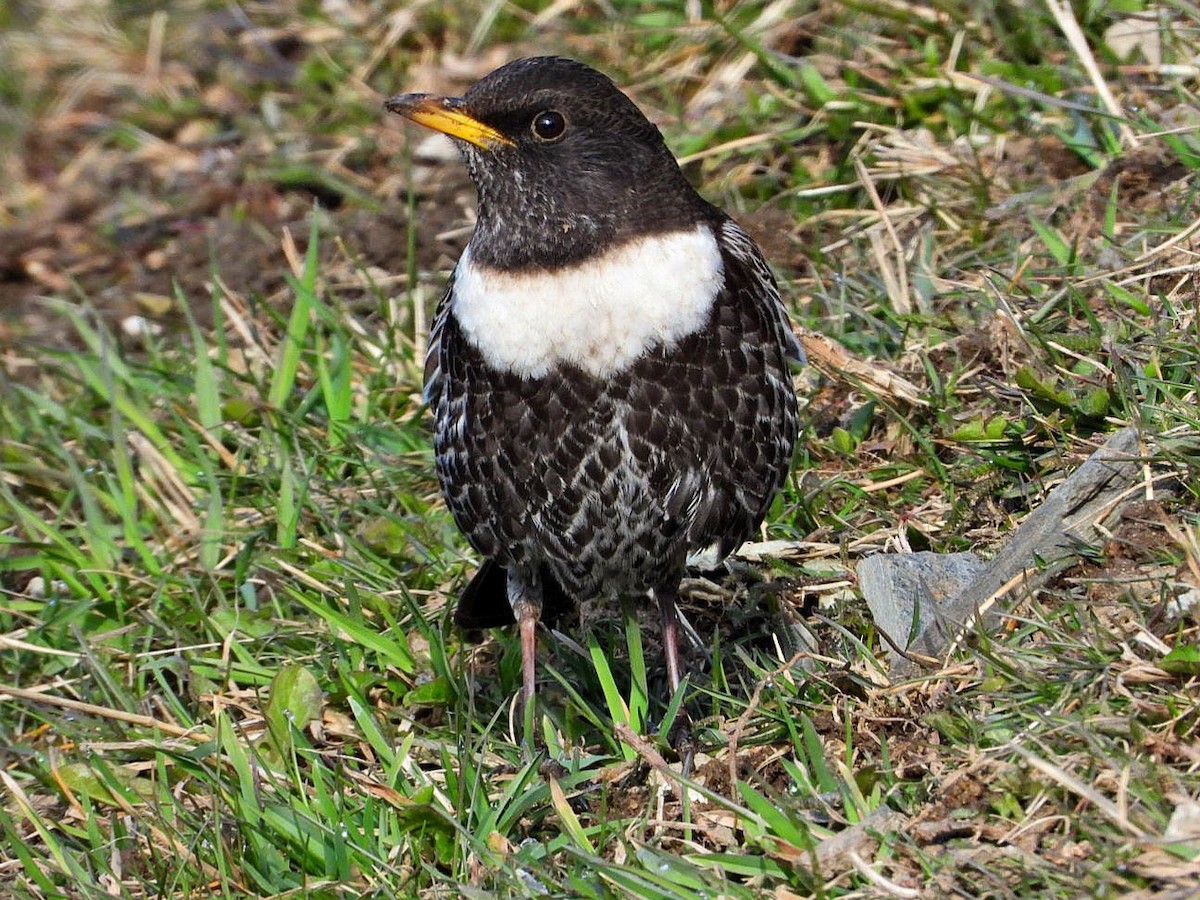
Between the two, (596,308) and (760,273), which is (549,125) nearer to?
(596,308)

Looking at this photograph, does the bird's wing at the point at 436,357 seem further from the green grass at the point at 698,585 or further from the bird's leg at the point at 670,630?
the bird's leg at the point at 670,630

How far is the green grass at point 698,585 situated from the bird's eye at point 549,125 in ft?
4.29

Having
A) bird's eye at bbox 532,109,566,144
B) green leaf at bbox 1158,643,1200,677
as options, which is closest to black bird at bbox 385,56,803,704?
bird's eye at bbox 532,109,566,144

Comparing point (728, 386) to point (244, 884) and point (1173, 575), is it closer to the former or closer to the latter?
point (1173, 575)

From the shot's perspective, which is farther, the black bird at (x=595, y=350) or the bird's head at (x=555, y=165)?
the bird's head at (x=555, y=165)

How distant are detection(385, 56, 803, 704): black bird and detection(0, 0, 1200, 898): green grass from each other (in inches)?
16.6

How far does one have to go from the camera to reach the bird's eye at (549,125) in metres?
4.18

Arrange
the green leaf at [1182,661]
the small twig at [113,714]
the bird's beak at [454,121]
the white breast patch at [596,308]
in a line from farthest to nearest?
the small twig at [113,714] < the bird's beak at [454,121] < the white breast patch at [596,308] < the green leaf at [1182,661]

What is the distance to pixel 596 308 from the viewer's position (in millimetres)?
3977

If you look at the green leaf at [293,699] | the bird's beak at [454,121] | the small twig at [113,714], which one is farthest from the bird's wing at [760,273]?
the small twig at [113,714]

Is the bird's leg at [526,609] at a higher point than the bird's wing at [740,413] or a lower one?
lower

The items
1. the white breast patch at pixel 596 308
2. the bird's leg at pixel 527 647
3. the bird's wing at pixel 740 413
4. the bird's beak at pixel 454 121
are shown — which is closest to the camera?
the white breast patch at pixel 596 308

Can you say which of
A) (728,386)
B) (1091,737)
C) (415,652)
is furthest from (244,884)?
(1091,737)

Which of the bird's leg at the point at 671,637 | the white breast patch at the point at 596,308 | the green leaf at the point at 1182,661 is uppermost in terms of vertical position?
the white breast patch at the point at 596,308
